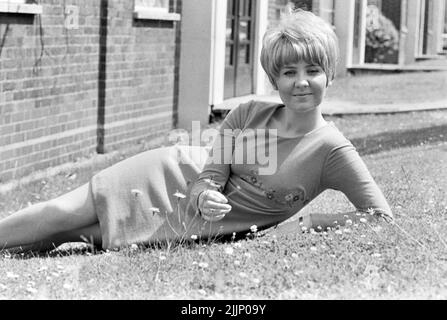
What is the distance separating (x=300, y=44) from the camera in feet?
17.3

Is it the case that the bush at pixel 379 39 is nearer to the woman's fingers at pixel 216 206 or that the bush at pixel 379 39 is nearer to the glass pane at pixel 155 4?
the glass pane at pixel 155 4

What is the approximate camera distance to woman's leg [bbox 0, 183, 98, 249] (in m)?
5.62

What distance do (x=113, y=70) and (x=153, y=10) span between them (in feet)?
5.01

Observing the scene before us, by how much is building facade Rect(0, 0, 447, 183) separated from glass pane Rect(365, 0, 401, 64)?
8042mm

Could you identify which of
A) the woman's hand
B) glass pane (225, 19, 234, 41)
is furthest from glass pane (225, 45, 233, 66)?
the woman's hand

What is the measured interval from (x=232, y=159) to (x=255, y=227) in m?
0.36

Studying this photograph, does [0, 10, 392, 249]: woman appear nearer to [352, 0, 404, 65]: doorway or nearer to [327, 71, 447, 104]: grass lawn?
[327, 71, 447, 104]: grass lawn

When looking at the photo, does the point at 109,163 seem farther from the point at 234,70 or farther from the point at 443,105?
the point at 443,105

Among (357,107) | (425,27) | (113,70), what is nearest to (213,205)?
(113,70)

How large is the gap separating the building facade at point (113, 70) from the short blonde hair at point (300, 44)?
4265 millimetres

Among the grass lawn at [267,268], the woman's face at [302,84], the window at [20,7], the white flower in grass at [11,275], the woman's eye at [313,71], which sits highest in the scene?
the window at [20,7]

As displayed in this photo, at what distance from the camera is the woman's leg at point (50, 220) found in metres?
5.62

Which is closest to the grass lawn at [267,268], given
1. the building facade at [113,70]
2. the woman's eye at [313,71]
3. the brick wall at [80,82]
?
the woman's eye at [313,71]
